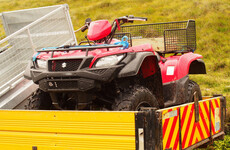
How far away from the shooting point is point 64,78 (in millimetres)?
3715

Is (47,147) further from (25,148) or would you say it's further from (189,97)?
(189,97)

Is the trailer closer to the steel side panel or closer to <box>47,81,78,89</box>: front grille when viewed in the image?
the steel side panel

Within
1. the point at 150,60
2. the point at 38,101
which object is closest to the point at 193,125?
the point at 150,60

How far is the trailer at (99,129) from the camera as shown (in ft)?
10.4

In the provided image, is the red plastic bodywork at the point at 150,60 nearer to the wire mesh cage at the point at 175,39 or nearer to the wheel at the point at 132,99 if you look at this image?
the wire mesh cage at the point at 175,39

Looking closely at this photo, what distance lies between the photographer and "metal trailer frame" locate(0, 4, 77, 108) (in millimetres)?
5380

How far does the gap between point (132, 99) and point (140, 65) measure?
1.21ft

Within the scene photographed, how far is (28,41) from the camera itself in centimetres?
575

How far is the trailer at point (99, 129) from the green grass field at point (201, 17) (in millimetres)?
3040

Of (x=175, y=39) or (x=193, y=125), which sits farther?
(x=175, y=39)

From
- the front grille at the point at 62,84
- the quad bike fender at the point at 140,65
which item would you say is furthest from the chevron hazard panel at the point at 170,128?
the front grille at the point at 62,84

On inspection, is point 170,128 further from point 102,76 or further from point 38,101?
point 38,101

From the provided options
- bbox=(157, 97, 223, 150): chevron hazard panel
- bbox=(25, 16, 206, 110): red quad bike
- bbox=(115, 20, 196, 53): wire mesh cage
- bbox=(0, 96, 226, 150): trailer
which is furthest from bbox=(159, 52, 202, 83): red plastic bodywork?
bbox=(0, 96, 226, 150): trailer

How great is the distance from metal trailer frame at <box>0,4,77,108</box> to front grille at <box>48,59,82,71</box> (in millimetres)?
1500
